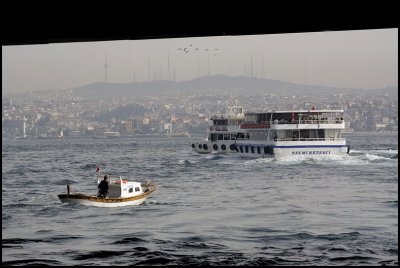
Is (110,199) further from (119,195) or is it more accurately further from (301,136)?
(301,136)

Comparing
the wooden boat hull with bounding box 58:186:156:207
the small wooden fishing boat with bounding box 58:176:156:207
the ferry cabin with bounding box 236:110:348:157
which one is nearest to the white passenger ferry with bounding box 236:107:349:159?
the ferry cabin with bounding box 236:110:348:157

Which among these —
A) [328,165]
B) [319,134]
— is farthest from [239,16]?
[328,165]

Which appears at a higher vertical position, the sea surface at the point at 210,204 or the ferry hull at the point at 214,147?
the ferry hull at the point at 214,147

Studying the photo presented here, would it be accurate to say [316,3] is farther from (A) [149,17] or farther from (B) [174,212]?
(B) [174,212]

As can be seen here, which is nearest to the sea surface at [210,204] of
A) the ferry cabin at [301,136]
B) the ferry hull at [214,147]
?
the ferry hull at [214,147]

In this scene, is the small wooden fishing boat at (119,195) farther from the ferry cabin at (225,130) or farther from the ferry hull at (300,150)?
the ferry cabin at (225,130)

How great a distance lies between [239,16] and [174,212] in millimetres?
24147

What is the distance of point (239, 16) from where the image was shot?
3.21 meters

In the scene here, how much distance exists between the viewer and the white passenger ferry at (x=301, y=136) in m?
25.3

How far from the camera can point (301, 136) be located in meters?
25.7

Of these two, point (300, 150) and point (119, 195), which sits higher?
point (300, 150)

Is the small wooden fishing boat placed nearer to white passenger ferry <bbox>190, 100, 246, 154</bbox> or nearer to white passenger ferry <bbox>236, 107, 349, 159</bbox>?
white passenger ferry <bbox>236, 107, 349, 159</bbox>

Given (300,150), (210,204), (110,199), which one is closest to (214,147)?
(210,204)

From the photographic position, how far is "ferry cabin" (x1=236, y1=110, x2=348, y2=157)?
83.1 feet
